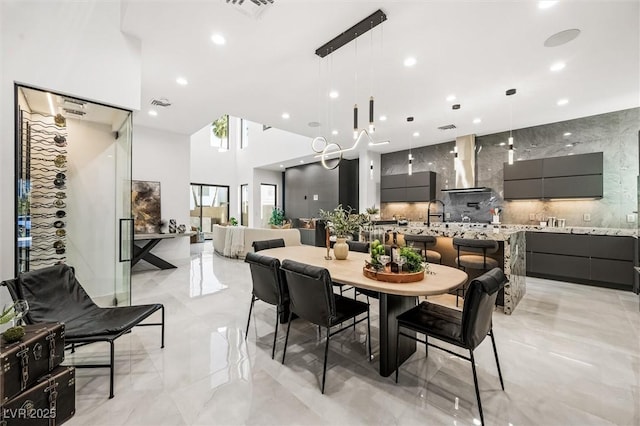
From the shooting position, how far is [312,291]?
2074mm

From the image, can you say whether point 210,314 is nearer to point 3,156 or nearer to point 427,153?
point 3,156

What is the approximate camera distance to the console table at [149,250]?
213 inches

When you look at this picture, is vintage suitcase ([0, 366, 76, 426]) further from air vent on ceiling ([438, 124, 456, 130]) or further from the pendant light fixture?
air vent on ceiling ([438, 124, 456, 130])

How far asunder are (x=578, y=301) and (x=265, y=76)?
541 centimetres

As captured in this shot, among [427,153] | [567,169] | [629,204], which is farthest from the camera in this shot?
[427,153]

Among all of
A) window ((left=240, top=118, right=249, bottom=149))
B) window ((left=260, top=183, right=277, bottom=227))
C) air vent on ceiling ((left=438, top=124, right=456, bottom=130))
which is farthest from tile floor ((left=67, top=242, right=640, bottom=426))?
window ((left=240, top=118, right=249, bottom=149))

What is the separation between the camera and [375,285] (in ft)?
6.39

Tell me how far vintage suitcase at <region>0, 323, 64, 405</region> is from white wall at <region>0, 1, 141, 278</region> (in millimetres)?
1154

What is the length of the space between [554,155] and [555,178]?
2.02 feet

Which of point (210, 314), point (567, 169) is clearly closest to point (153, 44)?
point (210, 314)

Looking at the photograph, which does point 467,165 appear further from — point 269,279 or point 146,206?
point 146,206

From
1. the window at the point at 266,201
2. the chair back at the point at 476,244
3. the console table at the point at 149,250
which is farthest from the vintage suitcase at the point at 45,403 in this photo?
the window at the point at 266,201

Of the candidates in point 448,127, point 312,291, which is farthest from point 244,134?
point 312,291

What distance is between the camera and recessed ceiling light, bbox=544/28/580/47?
2.69 metres
